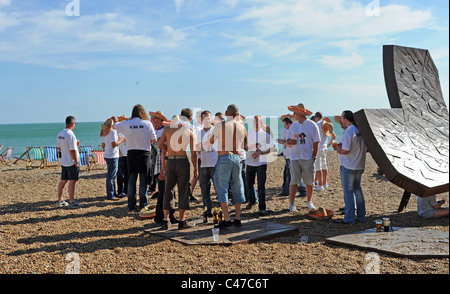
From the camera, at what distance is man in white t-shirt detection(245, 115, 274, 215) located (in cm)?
768

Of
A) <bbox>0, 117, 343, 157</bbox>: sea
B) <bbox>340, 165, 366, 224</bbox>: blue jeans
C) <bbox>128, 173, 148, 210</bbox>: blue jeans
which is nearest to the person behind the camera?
<bbox>340, 165, 366, 224</bbox>: blue jeans

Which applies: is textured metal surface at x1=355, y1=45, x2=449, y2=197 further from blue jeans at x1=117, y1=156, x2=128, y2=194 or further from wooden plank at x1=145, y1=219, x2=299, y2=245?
blue jeans at x1=117, y1=156, x2=128, y2=194

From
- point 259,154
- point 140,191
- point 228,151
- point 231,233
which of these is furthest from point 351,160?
point 140,191

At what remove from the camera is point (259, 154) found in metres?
7.63

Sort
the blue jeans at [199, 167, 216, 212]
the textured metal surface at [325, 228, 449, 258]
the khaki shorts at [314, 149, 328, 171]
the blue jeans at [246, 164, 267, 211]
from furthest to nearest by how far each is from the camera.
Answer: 1. the khaki shorts at [314, 149, 328, 171]
2. the blue jeans at [246, 164, 267, 211]
3. the blue jeans at [199, 167, 216, 212]
4. the textured metal surface at [325, 228, 449, 258]

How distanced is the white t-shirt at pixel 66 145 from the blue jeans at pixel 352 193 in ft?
17.3

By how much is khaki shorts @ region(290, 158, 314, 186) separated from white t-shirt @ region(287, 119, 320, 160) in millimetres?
93

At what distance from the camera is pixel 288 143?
7.47 metres

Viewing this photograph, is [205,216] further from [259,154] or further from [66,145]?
[66,145]

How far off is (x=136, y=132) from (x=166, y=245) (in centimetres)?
271

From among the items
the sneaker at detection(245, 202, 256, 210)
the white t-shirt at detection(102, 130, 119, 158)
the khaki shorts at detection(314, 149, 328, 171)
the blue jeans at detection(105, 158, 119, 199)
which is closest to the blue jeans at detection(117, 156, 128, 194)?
the blue jeans at detection(105, 158, 119, 199)

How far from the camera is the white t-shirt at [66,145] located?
826cm

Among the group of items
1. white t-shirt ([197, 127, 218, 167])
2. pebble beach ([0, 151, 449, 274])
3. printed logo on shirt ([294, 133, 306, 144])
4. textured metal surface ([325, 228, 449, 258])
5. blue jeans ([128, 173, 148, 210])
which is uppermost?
printed logo on shirt ([294, 133, 306, 144])
